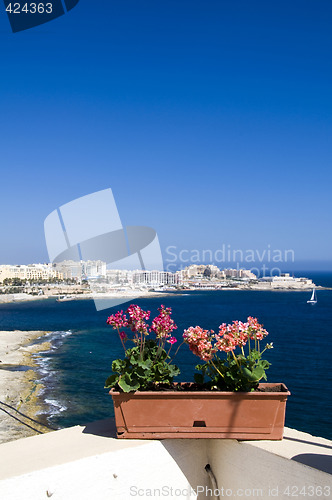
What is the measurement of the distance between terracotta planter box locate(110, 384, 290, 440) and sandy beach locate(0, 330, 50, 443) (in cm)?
405

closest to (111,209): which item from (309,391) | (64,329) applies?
(309,391)

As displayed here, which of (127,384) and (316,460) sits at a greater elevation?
(127,384)

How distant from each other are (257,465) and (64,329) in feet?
106

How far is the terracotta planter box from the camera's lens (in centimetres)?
168

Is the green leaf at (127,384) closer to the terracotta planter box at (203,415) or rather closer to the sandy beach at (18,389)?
the terracotta planter box at (203,415)

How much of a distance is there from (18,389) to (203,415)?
543 inches

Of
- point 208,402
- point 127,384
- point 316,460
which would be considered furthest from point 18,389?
point 316,460

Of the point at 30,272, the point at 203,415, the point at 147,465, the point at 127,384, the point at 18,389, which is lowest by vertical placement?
the point at 18,389

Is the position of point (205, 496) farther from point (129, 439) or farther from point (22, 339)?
point (22, 339)

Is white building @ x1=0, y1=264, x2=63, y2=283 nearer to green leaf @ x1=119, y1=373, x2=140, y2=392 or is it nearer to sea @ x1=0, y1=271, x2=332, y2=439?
sea @ x1=0, y1=271, x2=332, y2=439

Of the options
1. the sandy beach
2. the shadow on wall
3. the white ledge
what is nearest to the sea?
the sandy beach

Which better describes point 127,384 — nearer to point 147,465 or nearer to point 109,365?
point 147,465

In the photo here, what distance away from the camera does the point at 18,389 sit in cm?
1403

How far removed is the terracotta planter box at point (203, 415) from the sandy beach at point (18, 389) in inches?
160
